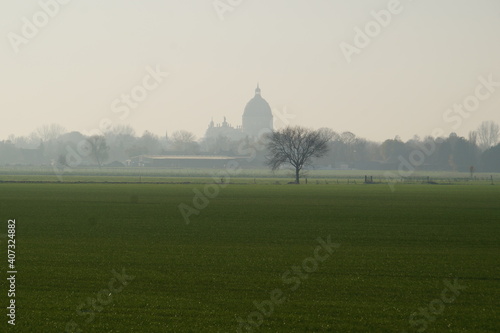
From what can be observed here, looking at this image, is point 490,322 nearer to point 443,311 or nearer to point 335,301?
point 443,311

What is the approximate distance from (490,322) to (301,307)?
388cm

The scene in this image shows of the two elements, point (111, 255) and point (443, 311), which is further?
point (111, 255)

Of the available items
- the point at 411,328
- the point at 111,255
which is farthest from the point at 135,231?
the point at 411,328

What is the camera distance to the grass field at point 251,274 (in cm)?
1551

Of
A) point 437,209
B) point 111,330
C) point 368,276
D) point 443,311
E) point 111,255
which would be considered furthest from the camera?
point 437,209

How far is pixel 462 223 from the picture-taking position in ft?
121

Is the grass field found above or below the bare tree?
below

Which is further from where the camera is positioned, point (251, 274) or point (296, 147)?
point (296, 147)

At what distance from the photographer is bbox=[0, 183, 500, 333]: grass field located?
15.5 m

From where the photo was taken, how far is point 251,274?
811 inches

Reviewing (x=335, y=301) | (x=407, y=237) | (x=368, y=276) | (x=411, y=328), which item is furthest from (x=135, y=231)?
(x=411, y=328)

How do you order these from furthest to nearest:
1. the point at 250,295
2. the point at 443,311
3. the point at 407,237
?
the point at 407,237
the point at 250,295
the point at 443,311

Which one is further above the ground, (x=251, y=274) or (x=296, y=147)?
(x=296, y=147)

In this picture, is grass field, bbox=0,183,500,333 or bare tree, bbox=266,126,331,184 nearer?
grass field, bbox=0,183,500,333
